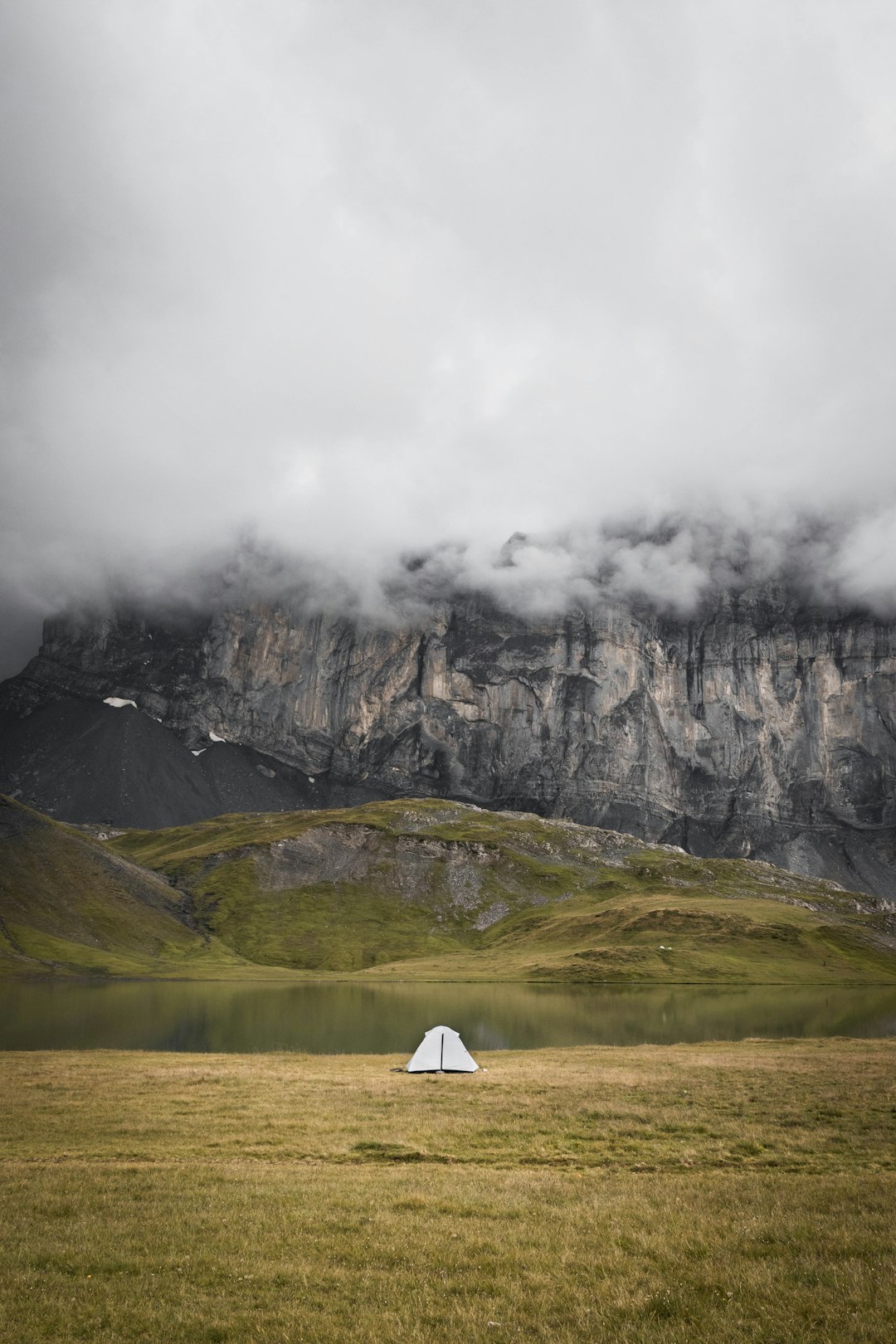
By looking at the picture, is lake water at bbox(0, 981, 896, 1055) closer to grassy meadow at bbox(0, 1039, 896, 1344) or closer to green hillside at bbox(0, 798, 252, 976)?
green hillside at bbox(0, 798, 252, 976)

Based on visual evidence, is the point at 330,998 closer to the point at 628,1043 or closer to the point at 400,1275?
the point at 628,1043

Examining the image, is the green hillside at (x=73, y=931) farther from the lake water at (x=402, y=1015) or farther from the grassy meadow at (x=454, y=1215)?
the grassy meadow at (x=454, y=1215)

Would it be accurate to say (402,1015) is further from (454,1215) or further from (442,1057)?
(454,1215)

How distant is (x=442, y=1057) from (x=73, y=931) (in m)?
157

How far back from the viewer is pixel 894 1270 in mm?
13148

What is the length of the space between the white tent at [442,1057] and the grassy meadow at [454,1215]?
9444 millimetres

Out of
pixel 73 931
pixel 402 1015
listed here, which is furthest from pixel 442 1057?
pixel 73 931

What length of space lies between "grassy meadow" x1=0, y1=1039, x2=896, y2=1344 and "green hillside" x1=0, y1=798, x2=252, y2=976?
13811 centimetres

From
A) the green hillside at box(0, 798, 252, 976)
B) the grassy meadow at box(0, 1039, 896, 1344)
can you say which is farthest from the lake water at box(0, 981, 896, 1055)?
the grassy meadow at box(0, 1039, 896, 1344)

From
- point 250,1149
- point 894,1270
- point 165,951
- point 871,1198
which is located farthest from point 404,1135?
point 165,951

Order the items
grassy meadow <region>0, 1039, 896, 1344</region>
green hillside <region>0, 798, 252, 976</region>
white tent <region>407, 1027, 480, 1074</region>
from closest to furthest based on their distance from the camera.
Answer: grassy meadow <region>0, 1039, 896, 1344</region> → white tent <region>407, 1027, 480, 1074</region> → green hillside <region>0, 798, 252, 976</region>

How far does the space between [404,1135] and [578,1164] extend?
21.1 ft

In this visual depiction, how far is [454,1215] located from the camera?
56.5 ft

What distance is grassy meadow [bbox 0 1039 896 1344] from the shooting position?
12.1m
